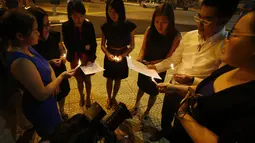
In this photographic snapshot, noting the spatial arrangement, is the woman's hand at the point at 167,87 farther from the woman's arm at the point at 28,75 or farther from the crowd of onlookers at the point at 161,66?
the woman's arm at the point at 28,75

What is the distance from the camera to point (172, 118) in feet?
6.91

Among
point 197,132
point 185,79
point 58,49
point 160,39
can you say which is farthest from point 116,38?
point 197,132

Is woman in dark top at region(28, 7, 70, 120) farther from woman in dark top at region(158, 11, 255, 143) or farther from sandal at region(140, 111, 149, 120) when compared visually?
woman in dark top at region(158, 11, 255, 143)

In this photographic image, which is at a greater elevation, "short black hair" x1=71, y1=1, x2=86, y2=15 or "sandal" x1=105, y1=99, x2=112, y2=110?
"short black hair" x1=71, y1=1, x2=86, y2=15

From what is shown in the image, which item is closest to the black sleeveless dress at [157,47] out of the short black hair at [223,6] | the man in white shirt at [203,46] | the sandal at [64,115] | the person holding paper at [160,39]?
the person holding paper at [160,39]

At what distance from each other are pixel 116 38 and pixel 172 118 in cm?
146

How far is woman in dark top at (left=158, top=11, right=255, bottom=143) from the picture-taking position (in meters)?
0.85

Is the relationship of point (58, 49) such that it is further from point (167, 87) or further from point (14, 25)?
point (167, 87)

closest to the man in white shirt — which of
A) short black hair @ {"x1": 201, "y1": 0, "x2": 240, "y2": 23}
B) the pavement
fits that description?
short black hair @ {"x1": 201, "y1": 0, "x2": 240, "y2": 23}

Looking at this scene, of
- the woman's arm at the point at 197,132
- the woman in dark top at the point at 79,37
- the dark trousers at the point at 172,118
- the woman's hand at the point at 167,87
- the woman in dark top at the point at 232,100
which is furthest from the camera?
the woman in dark top at the point at 79,37

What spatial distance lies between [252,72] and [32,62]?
1545mm

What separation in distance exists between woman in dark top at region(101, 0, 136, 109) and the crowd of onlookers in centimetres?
2

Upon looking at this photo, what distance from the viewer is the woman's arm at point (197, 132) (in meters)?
0.98

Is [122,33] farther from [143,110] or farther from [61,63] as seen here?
[143,110]
